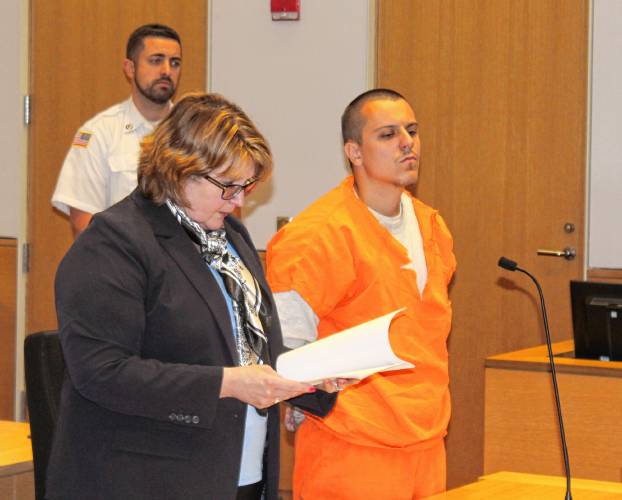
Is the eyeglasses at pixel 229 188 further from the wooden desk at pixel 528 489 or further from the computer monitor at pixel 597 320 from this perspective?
the computer monitor at pixel 597 320

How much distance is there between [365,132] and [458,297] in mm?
1835

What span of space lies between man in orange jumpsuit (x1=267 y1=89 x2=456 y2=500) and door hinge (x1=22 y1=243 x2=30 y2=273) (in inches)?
123

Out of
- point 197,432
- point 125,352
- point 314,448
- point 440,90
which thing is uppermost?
point 440,90

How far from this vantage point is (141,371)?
1.97 metres

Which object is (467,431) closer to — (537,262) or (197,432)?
(537,262)

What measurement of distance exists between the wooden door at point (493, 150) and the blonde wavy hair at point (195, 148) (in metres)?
2.91

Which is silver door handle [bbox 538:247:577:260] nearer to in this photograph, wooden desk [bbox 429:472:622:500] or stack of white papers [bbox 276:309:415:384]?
wooden desk [bbox 429:472:622:500]

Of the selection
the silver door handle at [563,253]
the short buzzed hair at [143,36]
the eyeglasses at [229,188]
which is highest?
the short buzzed hair at [143,36]

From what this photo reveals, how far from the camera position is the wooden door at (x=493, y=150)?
484 centimetres

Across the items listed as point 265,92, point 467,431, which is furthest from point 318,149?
point 467,431

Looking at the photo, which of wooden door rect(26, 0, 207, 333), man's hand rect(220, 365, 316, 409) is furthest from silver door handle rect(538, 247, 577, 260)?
man's hand rect(220, 365, 316, 409)

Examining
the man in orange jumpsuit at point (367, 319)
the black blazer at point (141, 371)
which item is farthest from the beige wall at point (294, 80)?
the black blazer at point (141, 371)

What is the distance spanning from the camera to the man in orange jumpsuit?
292 centimetres

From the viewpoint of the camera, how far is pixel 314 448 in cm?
301
